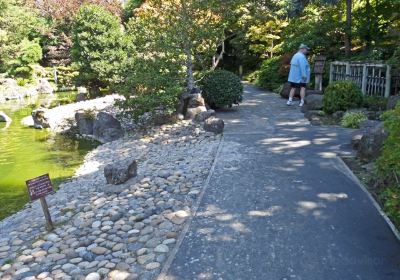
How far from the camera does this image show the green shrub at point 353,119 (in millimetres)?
8809

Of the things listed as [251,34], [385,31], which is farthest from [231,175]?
[251,34]

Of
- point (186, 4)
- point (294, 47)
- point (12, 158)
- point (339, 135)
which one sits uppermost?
point (186, 4)

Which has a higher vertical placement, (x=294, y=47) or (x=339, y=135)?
(x=294, y=47)

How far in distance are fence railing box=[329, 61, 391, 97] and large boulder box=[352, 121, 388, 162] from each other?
14.4ft

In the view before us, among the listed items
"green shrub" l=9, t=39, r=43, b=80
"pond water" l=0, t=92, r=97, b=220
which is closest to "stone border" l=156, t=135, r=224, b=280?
"pond water" l=0, t=92, r=97, b=220

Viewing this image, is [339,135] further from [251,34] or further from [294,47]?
[251,34]

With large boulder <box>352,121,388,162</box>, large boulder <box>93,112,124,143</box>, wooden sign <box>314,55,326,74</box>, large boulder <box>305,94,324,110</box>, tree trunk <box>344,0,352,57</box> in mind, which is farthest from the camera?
tree trunk <box>344,0,352,57</box>

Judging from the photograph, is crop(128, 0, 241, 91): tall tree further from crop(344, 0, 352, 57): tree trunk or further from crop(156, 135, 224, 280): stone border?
crop(156, 135, 224, 280): stone border

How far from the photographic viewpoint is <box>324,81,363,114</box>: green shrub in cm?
973

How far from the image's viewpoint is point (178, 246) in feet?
13.4

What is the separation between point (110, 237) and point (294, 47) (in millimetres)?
12435

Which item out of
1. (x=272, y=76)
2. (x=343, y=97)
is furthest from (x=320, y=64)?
(x=272, y=76)

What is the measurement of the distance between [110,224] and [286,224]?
7.14 feet

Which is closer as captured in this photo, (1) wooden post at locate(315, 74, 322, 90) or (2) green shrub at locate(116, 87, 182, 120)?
(2) green shrub at locate(116, 87, 182, 120)
